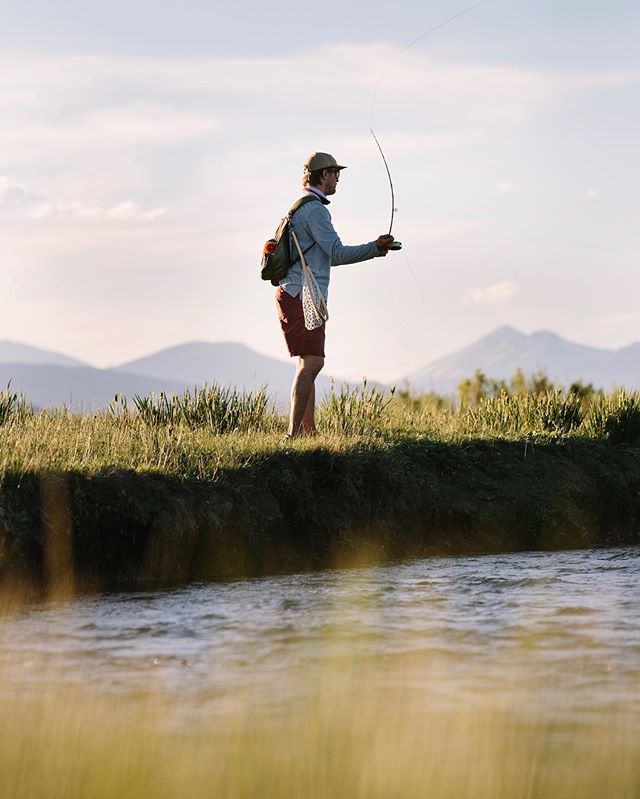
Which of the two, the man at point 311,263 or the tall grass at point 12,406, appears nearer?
the man at point 311,263

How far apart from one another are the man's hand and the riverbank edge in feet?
5.80

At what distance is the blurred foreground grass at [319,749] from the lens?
4227mm

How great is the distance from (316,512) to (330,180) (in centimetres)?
329

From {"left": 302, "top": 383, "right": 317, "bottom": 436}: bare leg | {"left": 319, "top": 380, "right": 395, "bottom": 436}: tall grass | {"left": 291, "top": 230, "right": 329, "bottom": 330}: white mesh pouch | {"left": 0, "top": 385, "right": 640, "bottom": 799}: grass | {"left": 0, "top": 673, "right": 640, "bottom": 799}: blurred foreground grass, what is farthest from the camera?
{"left": 319, "top": 380, "right": 395, "bottom": 436}: tall grass

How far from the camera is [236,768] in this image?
14.4ft

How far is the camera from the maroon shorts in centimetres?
1186

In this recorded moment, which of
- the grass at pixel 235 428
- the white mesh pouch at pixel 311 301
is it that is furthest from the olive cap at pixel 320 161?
the grass at pixel 235 428

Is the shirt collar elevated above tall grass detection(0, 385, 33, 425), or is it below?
above

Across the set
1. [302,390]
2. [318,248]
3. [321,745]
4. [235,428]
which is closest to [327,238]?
[318,248]

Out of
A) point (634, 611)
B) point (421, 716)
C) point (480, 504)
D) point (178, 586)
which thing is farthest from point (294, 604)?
point (480, 504)

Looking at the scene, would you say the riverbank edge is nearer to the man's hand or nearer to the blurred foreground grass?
the man's hand

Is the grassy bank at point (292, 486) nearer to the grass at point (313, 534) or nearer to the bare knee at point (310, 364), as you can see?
the grass at point (313, 534)

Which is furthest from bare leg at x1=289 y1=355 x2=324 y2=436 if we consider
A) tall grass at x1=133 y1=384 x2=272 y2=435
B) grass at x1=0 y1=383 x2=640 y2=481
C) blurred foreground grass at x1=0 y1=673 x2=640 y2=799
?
blurred foreground grass at x1=0 y1=673 x2=640 y2=799

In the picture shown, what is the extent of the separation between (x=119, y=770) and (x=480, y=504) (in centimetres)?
766
